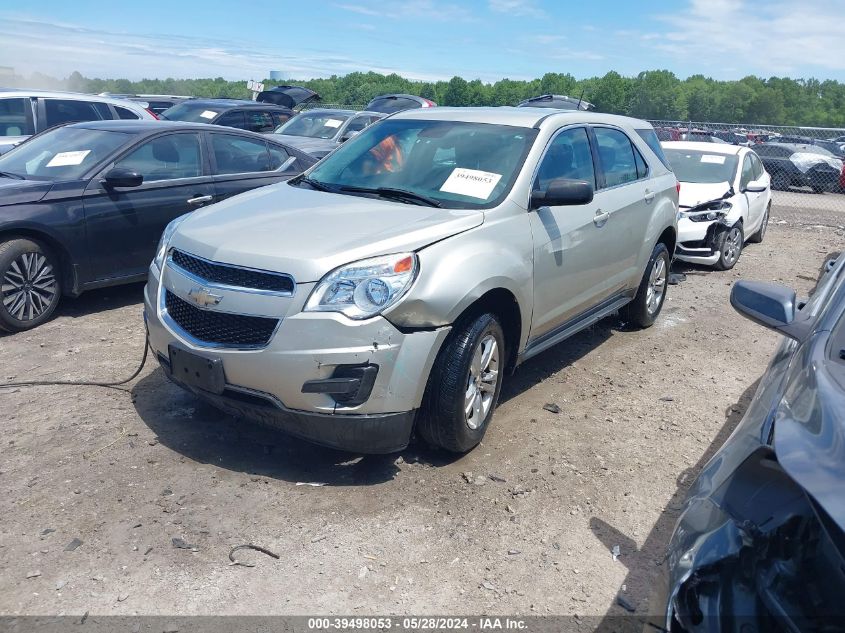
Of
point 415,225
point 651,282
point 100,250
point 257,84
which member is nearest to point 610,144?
point 651,282

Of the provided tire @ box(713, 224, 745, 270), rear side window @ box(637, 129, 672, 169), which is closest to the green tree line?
tire @ box(713, 224, 745, 270)

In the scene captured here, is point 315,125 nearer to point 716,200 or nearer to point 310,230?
point 716,200

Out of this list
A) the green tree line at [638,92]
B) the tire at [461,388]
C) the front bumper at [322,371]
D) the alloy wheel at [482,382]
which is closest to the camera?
the front bumper at [322,371]

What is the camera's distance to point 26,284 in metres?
5.76

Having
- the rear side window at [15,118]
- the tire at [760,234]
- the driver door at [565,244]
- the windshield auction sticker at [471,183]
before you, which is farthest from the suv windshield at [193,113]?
the windshield auction sticker at [471,183]

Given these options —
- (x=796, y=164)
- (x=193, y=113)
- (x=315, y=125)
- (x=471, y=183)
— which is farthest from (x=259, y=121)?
(x=796, y=164)

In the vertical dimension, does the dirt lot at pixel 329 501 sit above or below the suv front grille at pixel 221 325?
below

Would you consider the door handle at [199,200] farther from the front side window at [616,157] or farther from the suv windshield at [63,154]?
the front side window at [616,157]

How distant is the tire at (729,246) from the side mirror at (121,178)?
278 inches

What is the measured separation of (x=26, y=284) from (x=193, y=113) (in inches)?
361

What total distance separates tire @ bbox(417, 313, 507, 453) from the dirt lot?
0.70 ft

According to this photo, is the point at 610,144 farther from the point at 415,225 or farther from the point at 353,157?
the point at 415,225

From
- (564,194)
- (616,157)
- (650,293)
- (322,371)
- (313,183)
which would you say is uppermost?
(616,157)

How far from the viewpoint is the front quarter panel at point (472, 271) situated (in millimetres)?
3588
